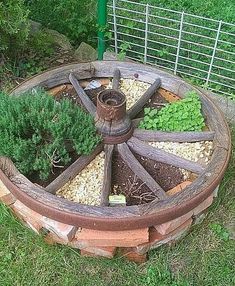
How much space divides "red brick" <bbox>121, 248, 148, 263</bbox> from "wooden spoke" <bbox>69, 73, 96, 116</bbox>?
0.95 meters

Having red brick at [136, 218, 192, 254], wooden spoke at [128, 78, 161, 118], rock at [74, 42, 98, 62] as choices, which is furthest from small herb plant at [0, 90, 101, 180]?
rock at [74, 42, 98, 62]

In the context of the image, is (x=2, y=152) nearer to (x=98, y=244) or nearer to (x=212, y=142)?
(x=98, y=244)

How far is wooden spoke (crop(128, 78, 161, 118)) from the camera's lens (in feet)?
11.1

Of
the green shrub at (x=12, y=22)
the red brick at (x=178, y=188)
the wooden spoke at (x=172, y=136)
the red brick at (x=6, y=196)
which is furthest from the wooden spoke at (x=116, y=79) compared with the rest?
the red brick at (x=6, y=196)

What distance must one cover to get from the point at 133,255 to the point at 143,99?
1.13 meters

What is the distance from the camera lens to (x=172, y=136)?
3268 mm

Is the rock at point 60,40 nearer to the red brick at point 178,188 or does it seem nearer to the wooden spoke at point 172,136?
the wooden spoke at point 172,136

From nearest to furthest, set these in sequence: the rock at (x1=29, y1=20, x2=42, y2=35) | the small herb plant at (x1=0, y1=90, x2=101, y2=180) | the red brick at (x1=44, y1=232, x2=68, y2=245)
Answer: the small herb plant at (x1=0, y1=90, x2=101, y2=180) < the red brick at (x1=44, y1=232, x2=68, y2=245) < the rock at (x1=29, y1=20, x2=42, y2=35)

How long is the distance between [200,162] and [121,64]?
108 cm

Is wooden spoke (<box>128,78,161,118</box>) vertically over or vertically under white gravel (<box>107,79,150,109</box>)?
over

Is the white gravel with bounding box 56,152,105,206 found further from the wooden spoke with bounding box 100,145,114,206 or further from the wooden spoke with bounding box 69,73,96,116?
the wooden spoke with bounding box 69,73,96,116

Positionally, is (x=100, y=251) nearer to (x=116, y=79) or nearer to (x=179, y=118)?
(x=179, y=118)

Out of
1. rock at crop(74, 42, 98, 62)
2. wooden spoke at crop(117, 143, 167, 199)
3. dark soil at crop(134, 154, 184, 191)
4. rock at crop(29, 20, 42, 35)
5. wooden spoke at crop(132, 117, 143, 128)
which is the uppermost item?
wooden spoke at crop(132, 117, 143, 128)

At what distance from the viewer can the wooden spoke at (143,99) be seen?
134 inches
